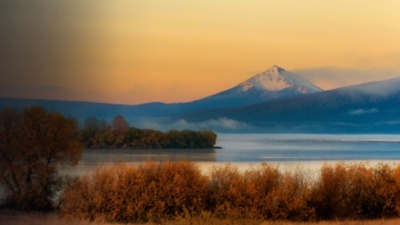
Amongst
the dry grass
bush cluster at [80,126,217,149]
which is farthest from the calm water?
the dry grass

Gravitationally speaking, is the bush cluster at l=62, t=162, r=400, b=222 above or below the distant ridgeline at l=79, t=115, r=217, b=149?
below

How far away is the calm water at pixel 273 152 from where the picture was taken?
11.0 m

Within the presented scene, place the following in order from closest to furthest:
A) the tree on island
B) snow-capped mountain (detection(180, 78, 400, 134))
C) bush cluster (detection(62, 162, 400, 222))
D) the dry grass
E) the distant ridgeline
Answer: the dry grass → bush cluster (detection(62, 162, 400, 222)) → the tree on island → the distant ridgeline → snow-capped mountain (detection(180, 78, 400, 134))

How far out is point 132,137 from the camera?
12.3 m

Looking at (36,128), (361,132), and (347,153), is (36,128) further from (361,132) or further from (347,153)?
(361,132)

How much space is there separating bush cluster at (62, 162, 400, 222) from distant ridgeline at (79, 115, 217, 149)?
1.62m

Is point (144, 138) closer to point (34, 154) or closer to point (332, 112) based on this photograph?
point (34, 154)

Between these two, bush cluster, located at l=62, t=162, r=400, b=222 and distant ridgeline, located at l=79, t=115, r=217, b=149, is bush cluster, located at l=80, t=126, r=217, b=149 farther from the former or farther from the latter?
bush cluster, located at l=62, t=162, r=400, b=222

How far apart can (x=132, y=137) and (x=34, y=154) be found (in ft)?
7.41

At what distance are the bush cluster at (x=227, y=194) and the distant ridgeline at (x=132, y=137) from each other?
1617mm

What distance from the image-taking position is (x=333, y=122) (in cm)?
1547

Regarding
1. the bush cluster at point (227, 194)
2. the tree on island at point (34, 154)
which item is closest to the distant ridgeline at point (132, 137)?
the tree on island at point (34, 154)

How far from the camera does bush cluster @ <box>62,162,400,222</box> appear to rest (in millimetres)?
9648

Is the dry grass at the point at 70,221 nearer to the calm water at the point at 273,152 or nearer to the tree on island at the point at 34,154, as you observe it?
the tree on island at the point at 34,154
